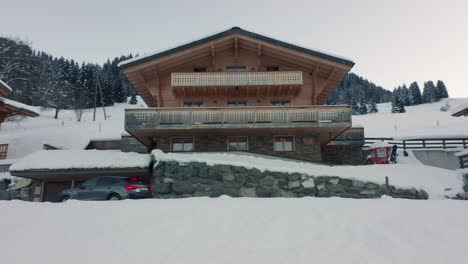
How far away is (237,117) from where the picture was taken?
20844mm

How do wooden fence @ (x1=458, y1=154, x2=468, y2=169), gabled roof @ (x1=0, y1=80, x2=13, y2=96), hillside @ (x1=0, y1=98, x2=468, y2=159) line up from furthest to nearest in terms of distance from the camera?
hillside @ (x1=0, y1=98, x2=468, y2=159)
wooden fence @ (x1=458, y1=154, x2=468, y2=169)
gabled roof @ (x1=0, y1=80, x2=13, y2=96)

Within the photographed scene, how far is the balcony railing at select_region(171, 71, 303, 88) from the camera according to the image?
22.8 metres

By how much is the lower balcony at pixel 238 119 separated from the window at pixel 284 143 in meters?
1.37

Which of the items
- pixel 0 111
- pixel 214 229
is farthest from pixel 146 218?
pixel 0 111

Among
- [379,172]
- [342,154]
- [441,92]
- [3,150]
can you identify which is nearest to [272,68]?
[342,154]

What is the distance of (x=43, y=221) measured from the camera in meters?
8.78

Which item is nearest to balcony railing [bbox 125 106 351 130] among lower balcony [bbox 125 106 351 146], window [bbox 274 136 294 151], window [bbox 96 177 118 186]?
lower balcony [bbox 125 106 351 146]

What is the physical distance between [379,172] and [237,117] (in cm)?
856

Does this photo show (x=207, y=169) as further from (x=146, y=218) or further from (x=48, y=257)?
(x=48, y=257)

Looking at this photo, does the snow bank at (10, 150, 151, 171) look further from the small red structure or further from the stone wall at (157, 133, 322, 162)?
the small red structure

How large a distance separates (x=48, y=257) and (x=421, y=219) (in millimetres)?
8606

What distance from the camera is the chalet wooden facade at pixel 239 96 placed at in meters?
20.7

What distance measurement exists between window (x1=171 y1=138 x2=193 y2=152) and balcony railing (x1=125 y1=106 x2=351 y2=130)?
189cm

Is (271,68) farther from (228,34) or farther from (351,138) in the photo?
(351,138)
